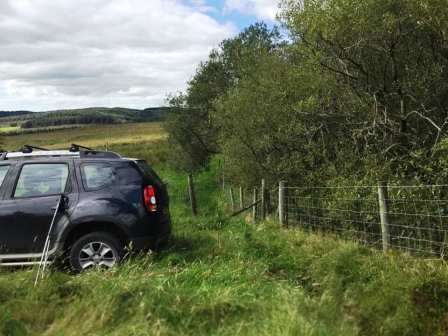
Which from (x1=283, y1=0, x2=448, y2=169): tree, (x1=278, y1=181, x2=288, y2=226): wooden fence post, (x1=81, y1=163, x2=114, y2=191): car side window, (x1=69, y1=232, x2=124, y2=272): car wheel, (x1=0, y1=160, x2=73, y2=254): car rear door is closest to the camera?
(x1=69, y1=232, x2=124, y2=272): car wheel

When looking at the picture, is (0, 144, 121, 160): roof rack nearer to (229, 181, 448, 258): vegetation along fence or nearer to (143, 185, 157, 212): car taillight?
(143, 185, 157, 212): car taillight

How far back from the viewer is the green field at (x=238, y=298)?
476 centimetres

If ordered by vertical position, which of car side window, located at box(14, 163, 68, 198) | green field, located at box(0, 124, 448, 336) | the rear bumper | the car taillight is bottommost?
green field, located at box(0, 124, 448, 336)

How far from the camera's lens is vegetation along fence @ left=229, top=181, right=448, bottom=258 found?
824 cm

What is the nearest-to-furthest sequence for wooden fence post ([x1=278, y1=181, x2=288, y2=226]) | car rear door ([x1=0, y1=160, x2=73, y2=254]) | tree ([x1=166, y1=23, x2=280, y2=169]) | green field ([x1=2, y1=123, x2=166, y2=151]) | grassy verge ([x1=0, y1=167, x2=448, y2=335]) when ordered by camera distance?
grassy verge ([x1=0, y1=167, x2=448, y2=335]), car rear door ([x1=0, y1=160, x2=73, y2=254]), wooden fence post ([x1=278, y1=181, x2=288, y2=226]), tree ([x1=166, y1=23, x2=280, y2=169]), green field ([x1=2, y1=123, x2=166, y2=151])

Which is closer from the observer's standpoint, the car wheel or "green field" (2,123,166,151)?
the car wheel

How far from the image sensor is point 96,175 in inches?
308

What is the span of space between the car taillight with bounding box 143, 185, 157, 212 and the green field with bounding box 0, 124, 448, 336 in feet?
2.22

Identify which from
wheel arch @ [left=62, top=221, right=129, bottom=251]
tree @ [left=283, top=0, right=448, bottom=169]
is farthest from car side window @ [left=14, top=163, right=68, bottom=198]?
tree @ [left=283, top=0, right=448, bottom=169]

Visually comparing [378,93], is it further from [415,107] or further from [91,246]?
[91,246]

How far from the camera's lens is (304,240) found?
30.2 feet

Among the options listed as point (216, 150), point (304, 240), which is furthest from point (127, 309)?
point (216, 150)

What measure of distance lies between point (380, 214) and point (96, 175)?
4230 mm

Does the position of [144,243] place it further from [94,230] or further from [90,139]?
[90,139]
